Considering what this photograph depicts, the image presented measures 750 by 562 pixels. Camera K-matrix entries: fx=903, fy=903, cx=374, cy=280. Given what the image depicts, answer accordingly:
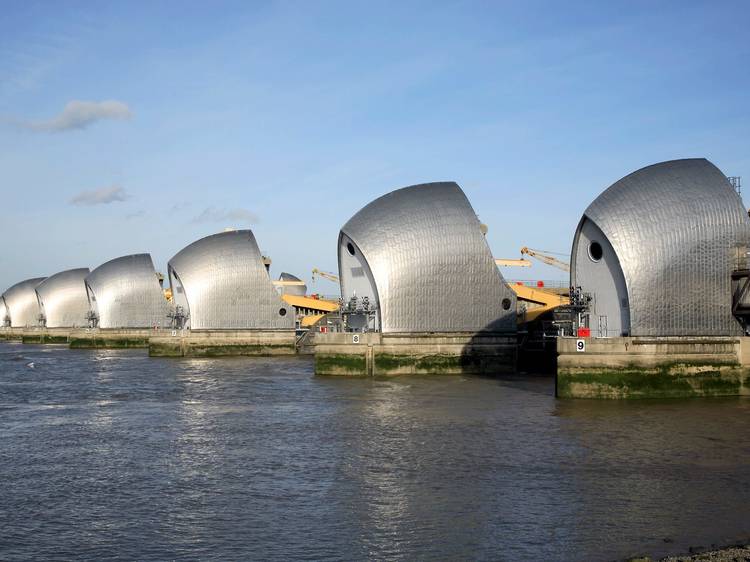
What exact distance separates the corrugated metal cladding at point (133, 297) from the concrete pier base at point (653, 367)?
5231 centimetres

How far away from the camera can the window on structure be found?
34625 millimetres

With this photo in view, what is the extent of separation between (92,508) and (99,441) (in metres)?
7.93

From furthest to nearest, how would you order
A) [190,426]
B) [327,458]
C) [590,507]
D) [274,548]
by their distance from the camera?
[190,426], [327,458], [590,507], [274,548]

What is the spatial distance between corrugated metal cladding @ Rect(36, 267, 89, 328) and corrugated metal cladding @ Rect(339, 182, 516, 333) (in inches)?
2341

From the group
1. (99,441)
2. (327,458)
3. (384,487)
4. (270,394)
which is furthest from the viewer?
(270,394)

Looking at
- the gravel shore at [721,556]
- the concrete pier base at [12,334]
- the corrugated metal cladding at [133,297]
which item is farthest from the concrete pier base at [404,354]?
the concrete pier base at [12,334]

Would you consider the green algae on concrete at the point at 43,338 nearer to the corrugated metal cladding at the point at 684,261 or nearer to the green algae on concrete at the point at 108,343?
the green algae on concrete at the point at 108,343

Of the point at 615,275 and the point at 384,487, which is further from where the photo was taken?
the point at 615,275

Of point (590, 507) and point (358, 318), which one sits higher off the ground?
point (358, 318)

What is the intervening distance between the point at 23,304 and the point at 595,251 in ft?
326

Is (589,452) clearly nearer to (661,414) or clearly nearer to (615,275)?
(661,414)

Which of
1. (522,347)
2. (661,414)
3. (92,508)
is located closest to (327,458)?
(92,508)

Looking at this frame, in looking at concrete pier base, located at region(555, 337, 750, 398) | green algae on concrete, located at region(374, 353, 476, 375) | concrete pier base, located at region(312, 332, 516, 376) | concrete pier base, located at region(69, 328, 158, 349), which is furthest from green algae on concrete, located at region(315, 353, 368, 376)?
concrete pier base, located at region(69, 328, 158, 349)

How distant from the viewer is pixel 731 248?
108 feet
